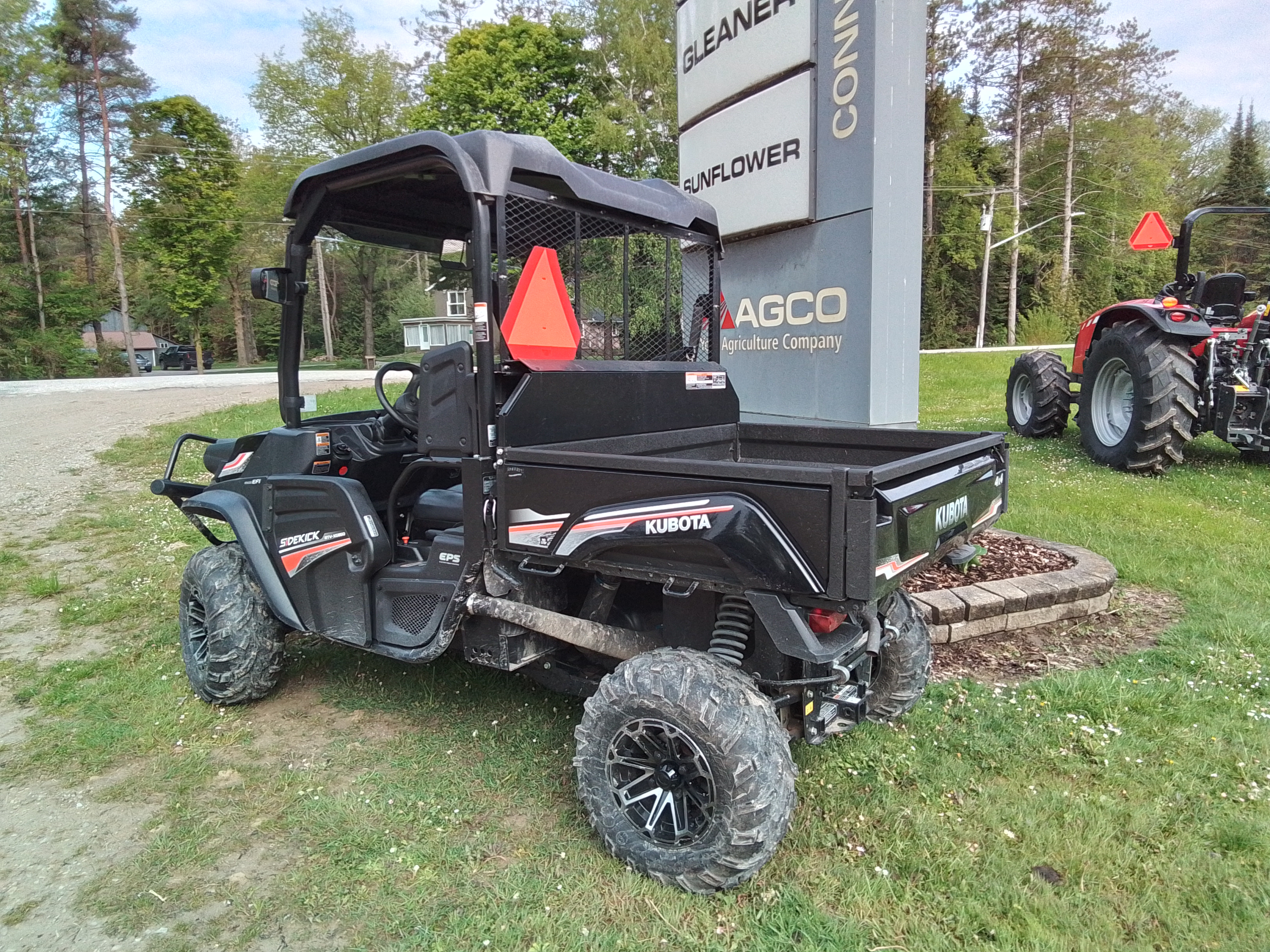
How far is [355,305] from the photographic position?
165 ft

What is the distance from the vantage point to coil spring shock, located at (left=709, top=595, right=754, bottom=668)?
8.59ft

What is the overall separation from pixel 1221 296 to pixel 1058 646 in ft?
19.1

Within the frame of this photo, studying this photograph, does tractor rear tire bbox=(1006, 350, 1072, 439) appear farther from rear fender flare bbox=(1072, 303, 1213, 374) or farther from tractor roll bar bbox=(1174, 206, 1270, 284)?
tractor roll bar bbox=(1174, 206, 1270, 284)

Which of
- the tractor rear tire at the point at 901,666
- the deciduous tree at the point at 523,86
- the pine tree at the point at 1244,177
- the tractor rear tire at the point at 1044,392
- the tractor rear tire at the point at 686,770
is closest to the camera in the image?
the tractor rear tire at the point at 686,770

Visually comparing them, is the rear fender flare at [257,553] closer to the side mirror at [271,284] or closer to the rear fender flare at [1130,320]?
the side mirror at [271,284]

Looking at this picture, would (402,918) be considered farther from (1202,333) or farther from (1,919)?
(1202,333)

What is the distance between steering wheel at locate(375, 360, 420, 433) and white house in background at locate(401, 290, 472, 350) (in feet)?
0.40

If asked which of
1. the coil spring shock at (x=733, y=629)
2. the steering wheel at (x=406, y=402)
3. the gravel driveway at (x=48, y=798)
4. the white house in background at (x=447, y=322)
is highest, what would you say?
the white house in background at (x=447, y=322)

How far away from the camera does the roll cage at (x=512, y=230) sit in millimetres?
2773

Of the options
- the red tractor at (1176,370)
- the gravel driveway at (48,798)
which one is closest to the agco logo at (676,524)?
the gravel driveway at (48,798)

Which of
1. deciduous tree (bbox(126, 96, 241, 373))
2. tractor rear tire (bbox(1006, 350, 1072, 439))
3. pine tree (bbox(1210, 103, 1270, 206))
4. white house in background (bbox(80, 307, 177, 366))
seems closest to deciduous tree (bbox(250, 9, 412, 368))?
deciduous tree (bbox(126, 96, 241, 373))

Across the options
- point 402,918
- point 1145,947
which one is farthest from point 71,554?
point 1145,947

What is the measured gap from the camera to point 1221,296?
7902 millimetres

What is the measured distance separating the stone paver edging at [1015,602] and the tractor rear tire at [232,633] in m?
2.99
